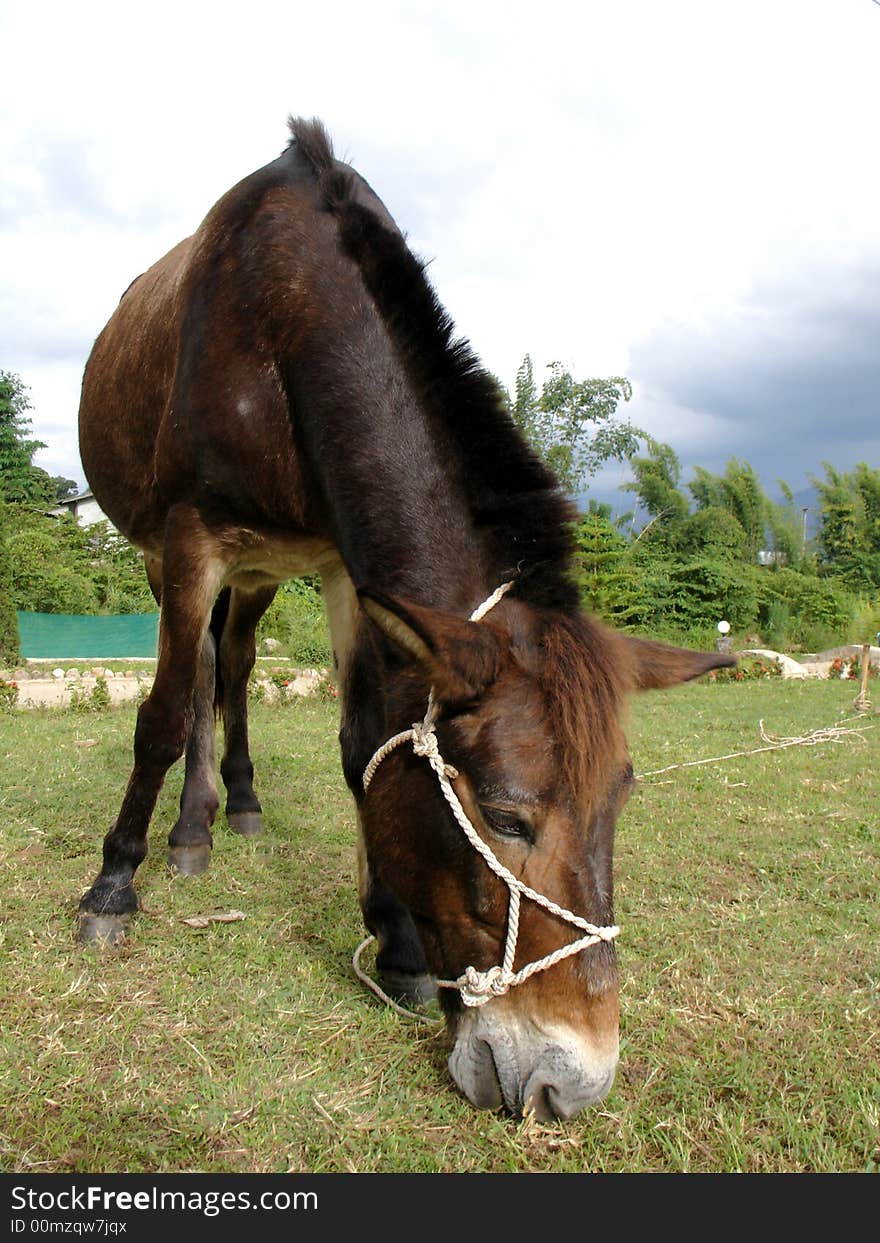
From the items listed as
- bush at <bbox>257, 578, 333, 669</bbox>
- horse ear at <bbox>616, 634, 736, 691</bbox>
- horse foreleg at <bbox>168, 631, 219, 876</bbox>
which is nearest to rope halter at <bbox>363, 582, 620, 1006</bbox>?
horse ear at <bbox>616, 634, 736, 691</bbox>

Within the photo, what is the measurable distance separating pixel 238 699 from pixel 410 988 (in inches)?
97.1

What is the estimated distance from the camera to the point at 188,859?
155 inches

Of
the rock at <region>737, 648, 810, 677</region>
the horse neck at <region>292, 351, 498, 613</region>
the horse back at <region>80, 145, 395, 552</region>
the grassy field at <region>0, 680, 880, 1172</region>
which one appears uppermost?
the horse back at <region>80, 145, 395, 552</region>

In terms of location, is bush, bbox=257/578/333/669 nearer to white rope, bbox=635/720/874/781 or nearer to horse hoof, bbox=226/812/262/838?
white rope, bbox=635/720/874/781

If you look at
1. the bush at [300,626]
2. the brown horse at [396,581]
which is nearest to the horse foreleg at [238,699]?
the brown horse at [396,581]

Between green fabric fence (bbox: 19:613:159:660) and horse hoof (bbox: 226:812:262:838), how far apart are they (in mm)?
11340

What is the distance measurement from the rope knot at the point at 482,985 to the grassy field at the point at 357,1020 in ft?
1.06

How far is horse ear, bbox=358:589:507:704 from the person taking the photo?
1.83m

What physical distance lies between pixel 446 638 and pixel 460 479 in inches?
28.0

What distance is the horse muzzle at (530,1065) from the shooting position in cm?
183

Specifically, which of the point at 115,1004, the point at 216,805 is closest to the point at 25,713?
the point at 216,805

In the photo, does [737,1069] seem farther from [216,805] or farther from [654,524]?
[654,524]

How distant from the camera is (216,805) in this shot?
13.4ft

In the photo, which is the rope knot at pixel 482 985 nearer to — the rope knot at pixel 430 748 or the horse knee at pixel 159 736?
the rope knot at pixel 430 748
